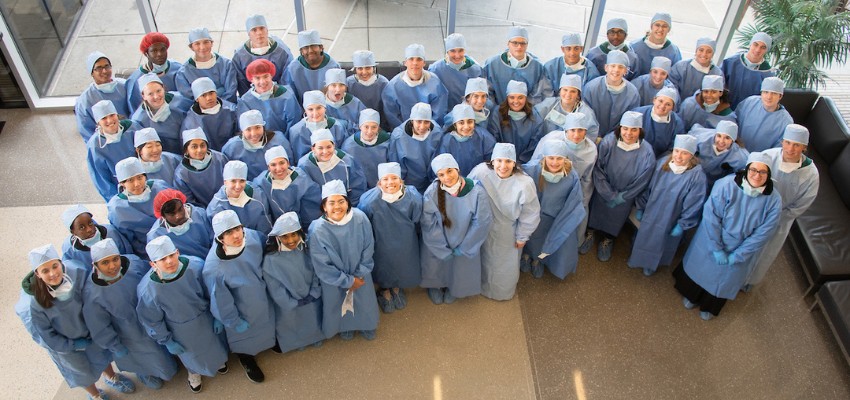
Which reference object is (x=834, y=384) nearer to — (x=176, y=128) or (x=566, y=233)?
(x=566, y=233)

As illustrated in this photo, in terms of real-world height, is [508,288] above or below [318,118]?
below

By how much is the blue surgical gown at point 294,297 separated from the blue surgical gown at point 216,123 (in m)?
1.79

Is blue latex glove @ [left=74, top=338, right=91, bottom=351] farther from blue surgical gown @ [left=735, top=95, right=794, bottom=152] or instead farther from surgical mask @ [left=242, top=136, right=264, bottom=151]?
blue surgical gown @ [left=735, top=95, right=794, bottom=152]

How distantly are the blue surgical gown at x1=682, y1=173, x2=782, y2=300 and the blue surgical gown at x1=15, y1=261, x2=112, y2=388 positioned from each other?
4.37 metres

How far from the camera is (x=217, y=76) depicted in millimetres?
6242

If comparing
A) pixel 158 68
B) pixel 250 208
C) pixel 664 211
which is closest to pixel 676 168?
pixel 664 211

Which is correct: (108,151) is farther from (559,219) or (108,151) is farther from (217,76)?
(559,219)

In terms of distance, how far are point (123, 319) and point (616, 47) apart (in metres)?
5.03

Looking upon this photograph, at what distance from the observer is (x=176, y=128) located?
563 cm

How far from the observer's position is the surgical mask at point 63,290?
3.97 m

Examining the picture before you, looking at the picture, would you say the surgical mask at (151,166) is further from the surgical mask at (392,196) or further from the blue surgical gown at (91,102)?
the surgical mask at (392,196)

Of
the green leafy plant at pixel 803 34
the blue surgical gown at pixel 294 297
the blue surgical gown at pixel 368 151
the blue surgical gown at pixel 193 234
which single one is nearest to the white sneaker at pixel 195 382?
the blue surgical gown at pixel 294 297

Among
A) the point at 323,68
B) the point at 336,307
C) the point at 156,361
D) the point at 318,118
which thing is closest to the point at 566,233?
the point at 336,307

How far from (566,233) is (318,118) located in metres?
2.18
